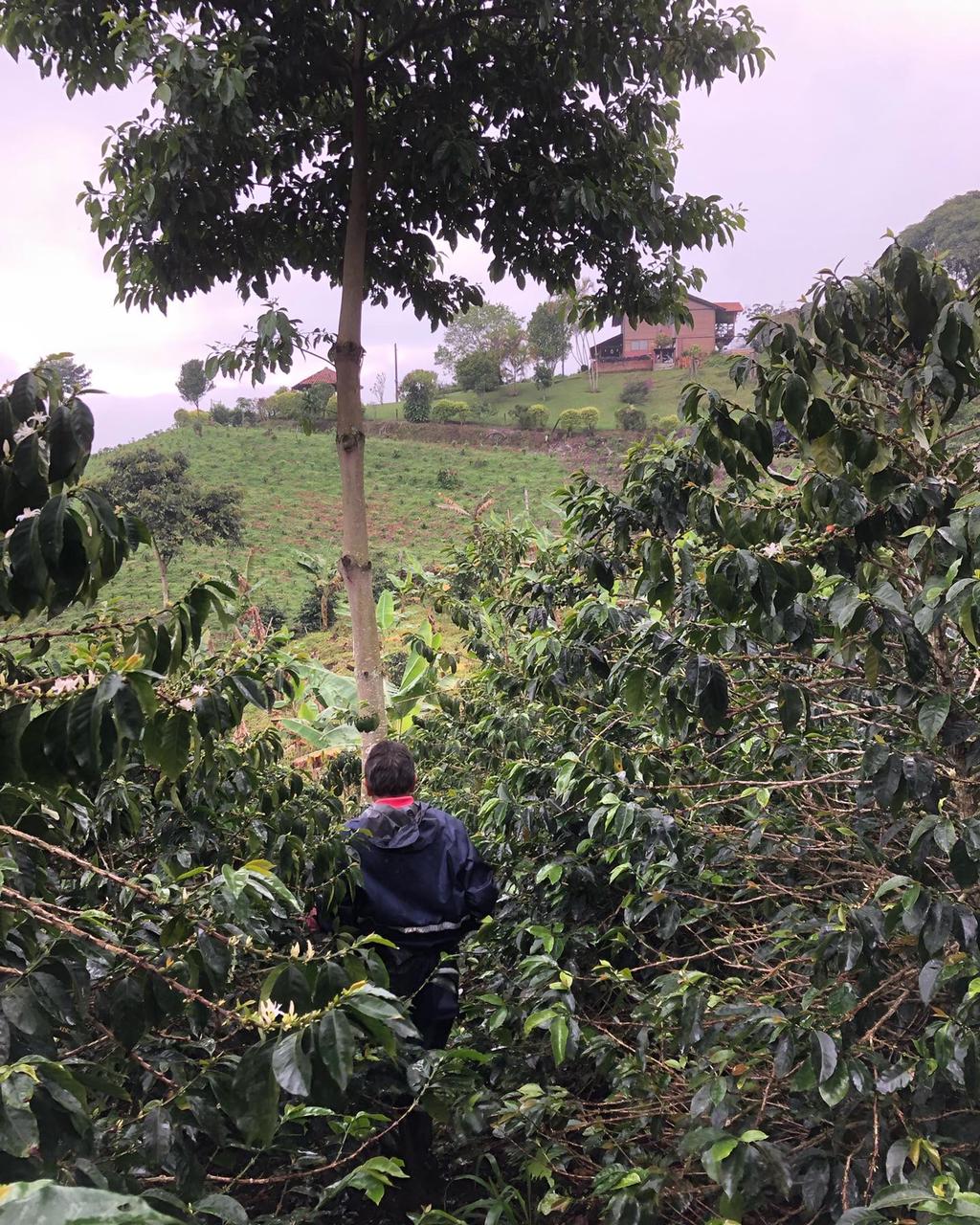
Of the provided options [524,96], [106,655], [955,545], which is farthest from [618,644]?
[524,96]

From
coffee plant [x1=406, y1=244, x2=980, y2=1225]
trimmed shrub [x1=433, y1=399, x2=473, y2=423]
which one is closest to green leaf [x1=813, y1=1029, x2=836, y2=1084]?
coffee plant [x1=406, y1=244, x2=980, y2=1225]

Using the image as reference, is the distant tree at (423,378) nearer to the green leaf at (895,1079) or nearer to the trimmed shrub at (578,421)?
the trimmed shrub at (578,421)

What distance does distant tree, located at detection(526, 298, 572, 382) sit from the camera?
154ft

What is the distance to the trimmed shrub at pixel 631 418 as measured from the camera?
37500 mm

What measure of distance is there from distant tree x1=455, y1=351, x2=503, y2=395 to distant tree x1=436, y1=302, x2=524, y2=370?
2.22 ft

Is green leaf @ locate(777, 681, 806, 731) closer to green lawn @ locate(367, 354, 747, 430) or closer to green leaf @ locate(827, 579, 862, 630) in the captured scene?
green leaf @ locate(827, 579, 862, 630)

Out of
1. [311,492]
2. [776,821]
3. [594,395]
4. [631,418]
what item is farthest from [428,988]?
[594,395]

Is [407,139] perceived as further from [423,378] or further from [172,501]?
[423,378]

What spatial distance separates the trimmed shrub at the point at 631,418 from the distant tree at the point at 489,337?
13822mm

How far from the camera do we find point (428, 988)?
2678mm

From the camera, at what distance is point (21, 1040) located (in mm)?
1153

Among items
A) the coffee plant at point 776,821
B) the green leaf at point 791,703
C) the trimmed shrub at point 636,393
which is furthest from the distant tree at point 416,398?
the green leaf at point 791,703

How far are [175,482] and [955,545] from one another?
20.9 meters

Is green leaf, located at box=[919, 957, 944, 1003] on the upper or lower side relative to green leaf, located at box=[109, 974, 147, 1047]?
lower
